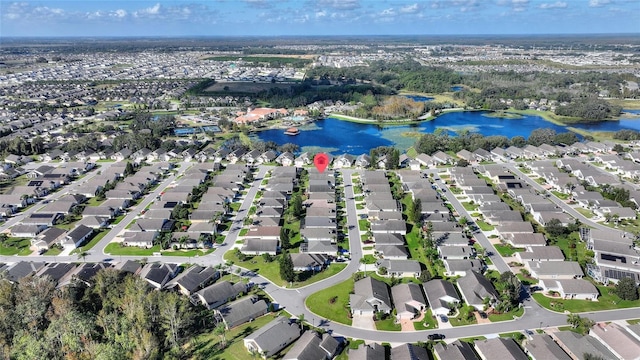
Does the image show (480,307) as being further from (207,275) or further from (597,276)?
(207,275)

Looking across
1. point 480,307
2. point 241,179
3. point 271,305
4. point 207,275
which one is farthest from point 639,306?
point 241,179

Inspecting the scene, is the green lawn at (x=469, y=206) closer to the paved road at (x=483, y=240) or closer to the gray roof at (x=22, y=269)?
the paved road at (x=483, y=240)

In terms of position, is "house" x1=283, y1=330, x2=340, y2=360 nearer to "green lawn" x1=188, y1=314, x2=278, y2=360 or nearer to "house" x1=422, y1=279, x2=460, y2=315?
"green lawn" x1=188, y1=314, x2=278, y2=360

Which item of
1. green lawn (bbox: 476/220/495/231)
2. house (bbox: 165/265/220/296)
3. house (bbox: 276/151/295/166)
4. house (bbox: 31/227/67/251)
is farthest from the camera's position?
house (bbox: 276/151/295/166)

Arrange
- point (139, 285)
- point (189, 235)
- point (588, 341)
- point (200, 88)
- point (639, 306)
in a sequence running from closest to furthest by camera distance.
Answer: point (588, 341) < point (139, 285) < point (639, 306) < point (189, 235) < point (200, 88)

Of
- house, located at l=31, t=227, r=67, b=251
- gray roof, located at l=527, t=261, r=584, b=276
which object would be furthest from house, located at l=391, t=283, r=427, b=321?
house, located at l=31, t=227, r=67, b=251

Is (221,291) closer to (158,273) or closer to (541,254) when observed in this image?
(158,273)
